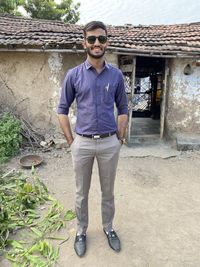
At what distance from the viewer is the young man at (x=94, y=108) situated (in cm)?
301

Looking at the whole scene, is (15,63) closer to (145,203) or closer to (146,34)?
(146,34)

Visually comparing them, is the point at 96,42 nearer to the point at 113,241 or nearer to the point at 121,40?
the point at 113,241

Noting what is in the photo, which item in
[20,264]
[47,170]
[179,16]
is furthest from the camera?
[179,16]

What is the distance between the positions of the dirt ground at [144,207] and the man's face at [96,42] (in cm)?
241

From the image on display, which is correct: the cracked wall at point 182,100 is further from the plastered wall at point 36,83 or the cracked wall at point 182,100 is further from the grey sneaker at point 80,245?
the grey sneaker at point 80,245

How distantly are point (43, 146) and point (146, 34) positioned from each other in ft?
15.7

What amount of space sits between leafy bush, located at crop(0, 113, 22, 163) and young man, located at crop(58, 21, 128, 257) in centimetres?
404

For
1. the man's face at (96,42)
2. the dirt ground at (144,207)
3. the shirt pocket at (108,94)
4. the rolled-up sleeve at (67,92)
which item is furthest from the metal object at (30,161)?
the man's face at (96,42)

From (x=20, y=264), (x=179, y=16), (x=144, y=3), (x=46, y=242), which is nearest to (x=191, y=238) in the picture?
(x=46, y=242)

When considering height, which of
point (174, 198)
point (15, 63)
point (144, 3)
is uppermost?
point (144, 3)

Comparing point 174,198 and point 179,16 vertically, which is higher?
point 179,16

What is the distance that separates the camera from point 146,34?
9.09 metres

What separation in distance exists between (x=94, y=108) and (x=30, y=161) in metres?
4.16

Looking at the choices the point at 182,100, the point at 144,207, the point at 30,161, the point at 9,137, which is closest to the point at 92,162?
the point at 144,207
